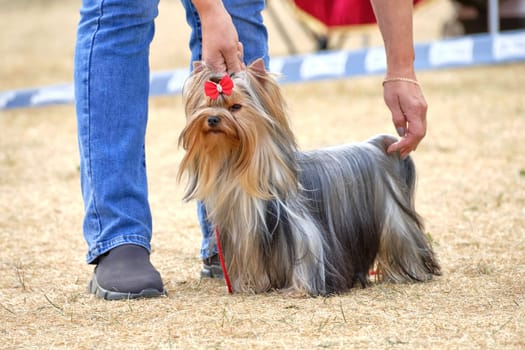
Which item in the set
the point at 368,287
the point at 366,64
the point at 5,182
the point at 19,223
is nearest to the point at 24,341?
the point at 368,287

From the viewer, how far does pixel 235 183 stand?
116 inches

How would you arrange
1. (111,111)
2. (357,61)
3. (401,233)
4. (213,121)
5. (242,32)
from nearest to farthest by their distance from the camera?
(213,121), (111,111), (401,233), (242,32), (357,61)

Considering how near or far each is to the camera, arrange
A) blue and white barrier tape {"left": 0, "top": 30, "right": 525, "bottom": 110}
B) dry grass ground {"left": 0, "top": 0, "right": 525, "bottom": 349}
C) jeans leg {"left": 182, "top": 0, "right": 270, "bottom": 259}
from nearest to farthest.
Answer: dry grass ground {"left": 0, "top": 0, "right": 525, "bottom": 349}, jeans leg {"left": 182, "top": 0, "right": 270, "bottom": 259}, blue and white barrier tape {"left": 0, "top": 30, "right": 525, "bottom": 110}

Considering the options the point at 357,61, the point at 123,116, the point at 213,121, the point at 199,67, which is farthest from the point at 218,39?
the point at 357,61

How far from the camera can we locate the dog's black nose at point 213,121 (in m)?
2.81

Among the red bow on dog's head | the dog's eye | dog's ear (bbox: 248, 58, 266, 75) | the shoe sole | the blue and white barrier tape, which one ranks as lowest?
the blue and white barrier tape

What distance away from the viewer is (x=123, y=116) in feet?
10.0

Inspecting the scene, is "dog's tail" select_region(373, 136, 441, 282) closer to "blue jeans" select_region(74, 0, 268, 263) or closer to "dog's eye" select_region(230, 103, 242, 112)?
"dog's eye" select_region(230, 103, 242, 112)

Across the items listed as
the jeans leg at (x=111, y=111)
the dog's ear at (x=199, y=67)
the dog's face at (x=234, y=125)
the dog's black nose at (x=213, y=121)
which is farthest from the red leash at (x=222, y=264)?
the dog's ear at (x=199, y=67)

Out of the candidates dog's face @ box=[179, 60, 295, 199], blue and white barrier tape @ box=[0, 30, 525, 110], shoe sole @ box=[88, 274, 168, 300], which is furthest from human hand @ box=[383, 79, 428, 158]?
blue and white barrier tape @ box=[0, 30, 525, 110]

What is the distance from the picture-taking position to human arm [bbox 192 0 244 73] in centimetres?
288

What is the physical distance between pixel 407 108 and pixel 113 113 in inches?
35.7

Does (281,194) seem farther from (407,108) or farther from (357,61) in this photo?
(357,61)

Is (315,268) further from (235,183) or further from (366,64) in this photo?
(366,64)
